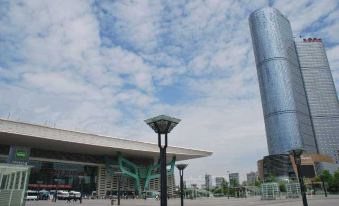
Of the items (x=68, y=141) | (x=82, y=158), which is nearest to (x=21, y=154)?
(x=68, y=141)

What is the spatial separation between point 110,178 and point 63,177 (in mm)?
11100

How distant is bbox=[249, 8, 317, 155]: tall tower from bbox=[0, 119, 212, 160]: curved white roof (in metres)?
79.1

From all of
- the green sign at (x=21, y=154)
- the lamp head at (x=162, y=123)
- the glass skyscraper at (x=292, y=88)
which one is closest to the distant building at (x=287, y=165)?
the glass skyscraper at (x=292, y=88)

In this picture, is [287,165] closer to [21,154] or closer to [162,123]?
[21,154]

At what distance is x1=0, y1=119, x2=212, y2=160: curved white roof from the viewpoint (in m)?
50.6

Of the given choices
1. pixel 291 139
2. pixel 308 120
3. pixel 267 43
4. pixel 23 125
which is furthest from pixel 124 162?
pixel 308 120

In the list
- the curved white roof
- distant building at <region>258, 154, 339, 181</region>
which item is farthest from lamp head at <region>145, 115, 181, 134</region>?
distant building at <region>258, 154, 339, 181</region>

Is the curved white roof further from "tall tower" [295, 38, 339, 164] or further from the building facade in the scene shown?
"tall tower" [295, 38, 339, 164]

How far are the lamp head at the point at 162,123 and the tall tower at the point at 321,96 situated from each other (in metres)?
172

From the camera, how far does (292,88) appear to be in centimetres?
14950

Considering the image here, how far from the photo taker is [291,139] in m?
141

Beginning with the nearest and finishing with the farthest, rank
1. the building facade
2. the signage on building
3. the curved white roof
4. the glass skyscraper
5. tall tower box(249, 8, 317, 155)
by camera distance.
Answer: the signage on building
the curved white roof
the building facade
tall tower box(249, 8, 317, 155)
the glass skyscraper

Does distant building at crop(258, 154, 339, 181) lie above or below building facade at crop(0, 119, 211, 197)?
above

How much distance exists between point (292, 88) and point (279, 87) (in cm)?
902
